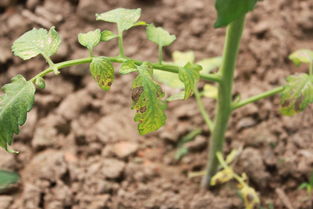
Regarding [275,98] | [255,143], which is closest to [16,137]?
[255,143]

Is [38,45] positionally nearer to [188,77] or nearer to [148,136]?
[188,77]

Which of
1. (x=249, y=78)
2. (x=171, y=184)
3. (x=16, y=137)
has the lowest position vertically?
(x=171, y=184)

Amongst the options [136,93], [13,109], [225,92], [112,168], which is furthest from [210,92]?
[13,109]

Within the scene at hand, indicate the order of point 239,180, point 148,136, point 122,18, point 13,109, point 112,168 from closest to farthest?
point 13,109, point 122,18, point 239,180, point 112,168, point 148,136

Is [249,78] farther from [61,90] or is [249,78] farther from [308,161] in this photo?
[61,90]

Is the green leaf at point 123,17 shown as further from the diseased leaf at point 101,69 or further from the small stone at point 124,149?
the small stone at point 124,149

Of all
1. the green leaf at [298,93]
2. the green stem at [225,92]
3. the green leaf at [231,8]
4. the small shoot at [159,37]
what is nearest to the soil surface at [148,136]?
the green stem at [225,92]

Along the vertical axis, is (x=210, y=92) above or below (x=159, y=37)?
above
